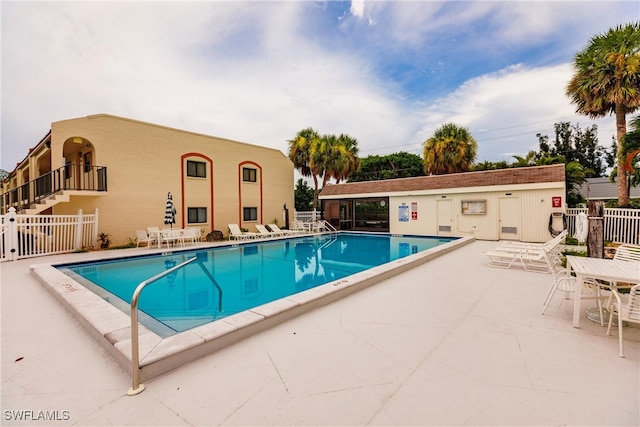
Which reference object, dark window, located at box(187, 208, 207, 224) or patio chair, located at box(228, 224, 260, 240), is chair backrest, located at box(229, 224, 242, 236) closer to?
patio chair, located at box(228, 224, 260, 240)

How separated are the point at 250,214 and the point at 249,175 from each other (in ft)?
8.78

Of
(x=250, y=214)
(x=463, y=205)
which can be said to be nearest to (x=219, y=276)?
(x=250, y=214)

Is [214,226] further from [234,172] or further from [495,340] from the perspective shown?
[495,340]

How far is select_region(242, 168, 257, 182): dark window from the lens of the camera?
19264 mm

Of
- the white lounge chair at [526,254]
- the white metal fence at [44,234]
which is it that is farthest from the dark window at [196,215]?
the white lounge chair at [526,254]

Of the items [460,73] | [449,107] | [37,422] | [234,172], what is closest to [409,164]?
[449,107]

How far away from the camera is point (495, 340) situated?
3521mm

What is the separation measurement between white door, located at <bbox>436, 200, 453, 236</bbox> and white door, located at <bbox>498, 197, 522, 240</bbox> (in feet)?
8.30

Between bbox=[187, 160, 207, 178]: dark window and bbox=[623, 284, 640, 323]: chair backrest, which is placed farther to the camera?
bbox=[187, 160, 207, 178]: dark window

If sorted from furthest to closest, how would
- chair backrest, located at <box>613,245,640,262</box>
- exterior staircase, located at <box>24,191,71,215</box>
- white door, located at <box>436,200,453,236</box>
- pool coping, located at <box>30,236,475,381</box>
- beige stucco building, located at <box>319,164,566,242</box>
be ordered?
white door, located at <box>436,200,453,236</box>
beige stucco building, located at <box>319,164,566,242</box>
exterior staircase, located at <box>24,191,71,215</box>
chair backrest, located at <box>613,245,640,262</box>
pool coping, located at <box>30,236,475,381</box>

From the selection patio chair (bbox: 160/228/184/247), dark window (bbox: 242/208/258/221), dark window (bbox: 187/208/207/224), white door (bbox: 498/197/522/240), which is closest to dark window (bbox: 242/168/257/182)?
dark window (bbox: 242/208/258/221)

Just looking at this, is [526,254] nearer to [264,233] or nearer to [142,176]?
[264,233]

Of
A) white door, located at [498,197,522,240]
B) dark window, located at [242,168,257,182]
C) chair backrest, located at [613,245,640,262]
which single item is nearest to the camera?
chair backrest, located at [613,245,640,262]

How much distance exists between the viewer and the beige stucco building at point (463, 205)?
543 inches
